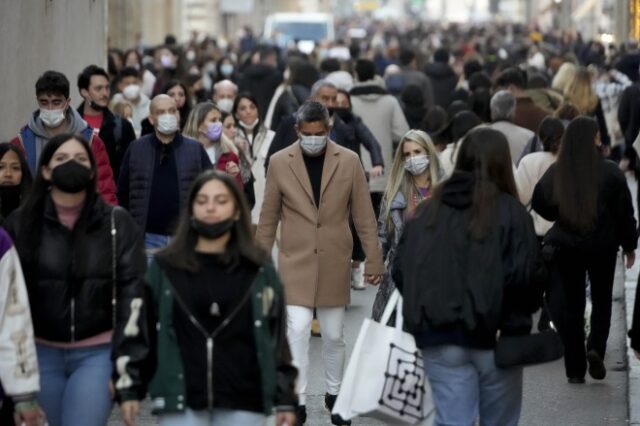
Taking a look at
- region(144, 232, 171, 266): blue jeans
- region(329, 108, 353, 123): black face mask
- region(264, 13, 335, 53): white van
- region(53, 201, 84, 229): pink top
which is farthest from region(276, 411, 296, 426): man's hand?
region(264, 13, 335, 53): white van

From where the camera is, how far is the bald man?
10.3 meters

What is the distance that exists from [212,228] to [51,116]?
3.94 meters

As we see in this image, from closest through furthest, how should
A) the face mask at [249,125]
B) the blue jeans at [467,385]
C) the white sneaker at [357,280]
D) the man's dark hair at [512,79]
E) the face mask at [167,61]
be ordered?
1. the blue jeans at [467,385]
2. the face mask at [249,125]
3. the white sneaker at [357,280]
4. the man's dark hair at [512,79]
5. the face mask at [167,61]

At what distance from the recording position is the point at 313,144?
9531mm

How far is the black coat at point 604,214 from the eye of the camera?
33.6 ft

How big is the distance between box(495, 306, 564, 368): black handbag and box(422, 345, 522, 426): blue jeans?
0.19 ft

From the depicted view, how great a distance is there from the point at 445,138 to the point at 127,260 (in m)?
6.67

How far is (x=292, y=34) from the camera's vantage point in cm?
4706

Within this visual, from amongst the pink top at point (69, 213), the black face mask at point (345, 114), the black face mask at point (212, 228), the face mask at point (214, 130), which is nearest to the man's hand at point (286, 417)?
the black face mask at point (212, 228)

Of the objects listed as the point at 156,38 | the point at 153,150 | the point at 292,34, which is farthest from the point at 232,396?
the point at 156,38

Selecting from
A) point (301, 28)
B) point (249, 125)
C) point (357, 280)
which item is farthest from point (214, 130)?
point (301, 28)

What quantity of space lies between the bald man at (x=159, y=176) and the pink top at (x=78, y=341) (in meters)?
3.17

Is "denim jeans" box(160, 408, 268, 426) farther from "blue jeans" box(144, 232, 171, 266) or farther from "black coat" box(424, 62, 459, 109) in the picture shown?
"black coat" box(424, 62, 459, 109)

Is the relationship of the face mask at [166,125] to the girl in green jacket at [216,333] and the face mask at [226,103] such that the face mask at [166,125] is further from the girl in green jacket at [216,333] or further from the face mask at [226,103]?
the face mask at [226,103]
